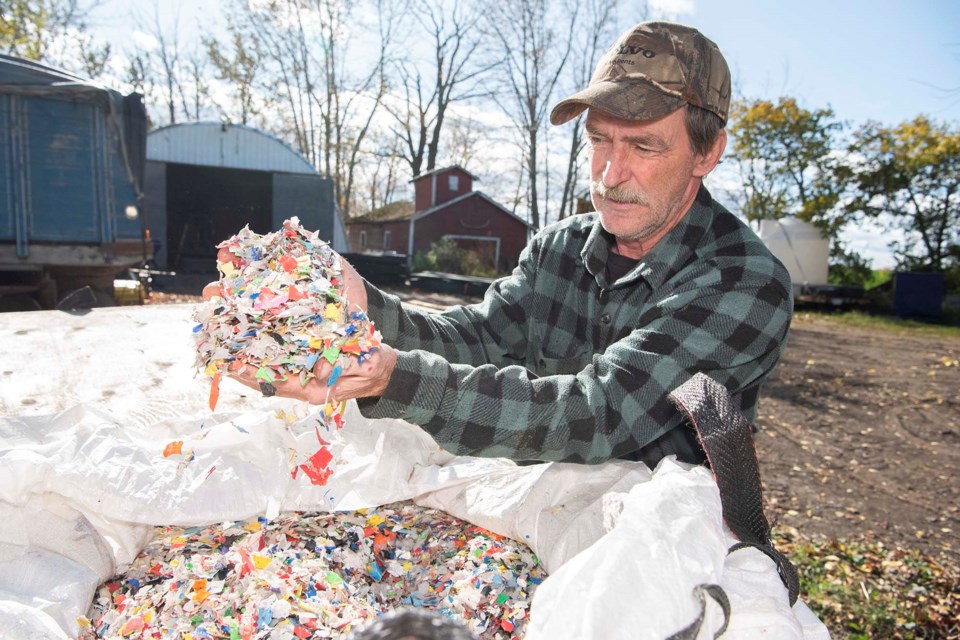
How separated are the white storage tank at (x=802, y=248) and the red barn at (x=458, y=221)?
10.7 meters

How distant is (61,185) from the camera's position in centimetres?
725

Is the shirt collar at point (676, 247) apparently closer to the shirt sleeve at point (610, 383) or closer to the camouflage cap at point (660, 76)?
the shirt sleeve at point (610, 383)

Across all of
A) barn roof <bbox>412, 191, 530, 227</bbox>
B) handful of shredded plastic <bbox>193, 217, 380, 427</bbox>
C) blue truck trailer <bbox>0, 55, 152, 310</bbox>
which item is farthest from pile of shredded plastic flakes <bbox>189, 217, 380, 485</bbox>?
barn roof <bbox>412, 191, 530, 227</bbox>

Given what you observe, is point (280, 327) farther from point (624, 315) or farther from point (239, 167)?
point (239, 167)

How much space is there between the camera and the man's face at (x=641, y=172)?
1.93 metres

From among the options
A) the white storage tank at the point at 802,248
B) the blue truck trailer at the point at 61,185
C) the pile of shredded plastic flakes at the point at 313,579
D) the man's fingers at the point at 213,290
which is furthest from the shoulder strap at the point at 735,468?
the white storage tank at the point at 802,248

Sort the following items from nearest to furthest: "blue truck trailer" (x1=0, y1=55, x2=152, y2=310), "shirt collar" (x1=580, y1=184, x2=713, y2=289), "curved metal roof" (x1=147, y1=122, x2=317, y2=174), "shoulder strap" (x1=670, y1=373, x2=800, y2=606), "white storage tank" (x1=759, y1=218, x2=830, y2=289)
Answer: "shoulder strap" (x1=670, y1=373, x2=800, y2=606) → "shirt collar" (x1=580, y1=184, x2=713, y2=289) → "blue truck trailer" (x1=0, y1=55, x2=152, y2=310) → "curved metal roof" (x1=147, y1=122, x2=317, y2=174) → "white storage tank" (x1=759, y1=218, x2=830, y2=289)

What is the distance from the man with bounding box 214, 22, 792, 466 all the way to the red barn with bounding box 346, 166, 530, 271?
25.1 metres

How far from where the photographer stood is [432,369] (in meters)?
1.55

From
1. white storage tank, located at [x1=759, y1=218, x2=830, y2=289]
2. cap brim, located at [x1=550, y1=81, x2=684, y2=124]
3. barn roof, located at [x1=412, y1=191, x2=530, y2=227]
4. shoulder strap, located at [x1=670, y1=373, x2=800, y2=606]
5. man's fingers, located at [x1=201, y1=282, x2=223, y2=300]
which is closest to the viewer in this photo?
shoulder strap, located at [x1=670, y1=373, x2=800, y2=606]

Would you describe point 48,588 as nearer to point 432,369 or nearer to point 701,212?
point 432,369

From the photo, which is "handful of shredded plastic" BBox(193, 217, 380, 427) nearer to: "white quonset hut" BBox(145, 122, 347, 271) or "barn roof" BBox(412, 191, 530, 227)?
"white quonset hut" BBox(145, 122, 347, 271)

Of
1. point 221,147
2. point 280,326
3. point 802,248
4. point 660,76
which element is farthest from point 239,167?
point 280,326

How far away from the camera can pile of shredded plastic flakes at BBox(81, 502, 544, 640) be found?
137 cm
